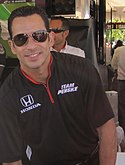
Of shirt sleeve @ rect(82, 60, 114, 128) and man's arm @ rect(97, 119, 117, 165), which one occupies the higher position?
shirt sleeve @ rect(82, 60, 114, 128)

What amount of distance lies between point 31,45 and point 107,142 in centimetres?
56

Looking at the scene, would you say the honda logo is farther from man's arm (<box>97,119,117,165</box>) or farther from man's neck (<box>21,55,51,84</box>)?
man's arm (<box>97,119,117,165</box>)

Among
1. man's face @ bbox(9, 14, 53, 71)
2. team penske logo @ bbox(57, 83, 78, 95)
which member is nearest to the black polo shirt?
team penske logo @ bbox(57, 83, 78, 95)

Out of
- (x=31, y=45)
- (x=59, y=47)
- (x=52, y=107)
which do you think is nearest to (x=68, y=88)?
(x=52, y=107)

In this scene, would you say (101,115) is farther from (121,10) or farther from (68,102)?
(121,10)

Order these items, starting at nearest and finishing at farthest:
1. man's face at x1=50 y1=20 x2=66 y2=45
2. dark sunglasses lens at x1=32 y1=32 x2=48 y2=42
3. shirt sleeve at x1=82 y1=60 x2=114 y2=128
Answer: dark sunglasses lens at x1=32 y1=32 x2=48 y2=42 → shirt sleeve at x1=82 y1=60 x2=114 y2=128 → man's face at x1=50 y1=20 x2=66 y2=45

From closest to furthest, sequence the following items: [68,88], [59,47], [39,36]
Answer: [39,36], [68,88], [59,47]

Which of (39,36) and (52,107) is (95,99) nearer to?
(52,107)

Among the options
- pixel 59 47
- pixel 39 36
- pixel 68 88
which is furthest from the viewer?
pixel 59 47

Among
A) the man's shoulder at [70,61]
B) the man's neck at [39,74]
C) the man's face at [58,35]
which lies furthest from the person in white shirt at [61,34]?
the man's neck at [39,74]

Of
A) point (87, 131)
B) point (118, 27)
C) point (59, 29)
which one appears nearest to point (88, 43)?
point (59, 29)

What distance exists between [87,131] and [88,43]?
2574mm

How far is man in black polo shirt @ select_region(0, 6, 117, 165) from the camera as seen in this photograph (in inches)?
69.4

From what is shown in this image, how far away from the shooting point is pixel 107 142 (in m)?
1.85
